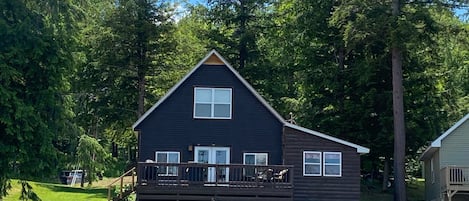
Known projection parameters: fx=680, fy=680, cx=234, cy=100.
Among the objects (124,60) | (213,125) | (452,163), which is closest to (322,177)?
(213,125)

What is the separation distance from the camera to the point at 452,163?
96.1ft

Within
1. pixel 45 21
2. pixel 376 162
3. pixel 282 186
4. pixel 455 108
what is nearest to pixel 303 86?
pixel 376 162

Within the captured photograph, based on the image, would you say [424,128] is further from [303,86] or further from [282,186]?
[282,186]

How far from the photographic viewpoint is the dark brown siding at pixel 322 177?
27562 millimetres

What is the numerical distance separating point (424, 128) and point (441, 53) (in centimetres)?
424

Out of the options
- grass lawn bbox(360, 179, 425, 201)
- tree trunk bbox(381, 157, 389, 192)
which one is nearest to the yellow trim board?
grass lawn bbox(360, 179, 425, 201)

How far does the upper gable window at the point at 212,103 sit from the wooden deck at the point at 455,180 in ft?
30.1

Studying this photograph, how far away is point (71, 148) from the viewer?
1174 inches

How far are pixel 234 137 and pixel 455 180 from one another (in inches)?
358

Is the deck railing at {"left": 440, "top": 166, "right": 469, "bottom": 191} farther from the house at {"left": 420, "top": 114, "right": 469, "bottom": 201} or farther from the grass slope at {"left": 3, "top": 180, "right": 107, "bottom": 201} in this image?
the grass slope at {"left": 3, "top": 180, "right": 107, "bottom": 201}

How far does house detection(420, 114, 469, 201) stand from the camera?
89.8 ft

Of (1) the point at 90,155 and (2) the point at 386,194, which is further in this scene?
(1) the point at 90,155

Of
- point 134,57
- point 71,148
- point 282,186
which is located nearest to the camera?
point 282,186

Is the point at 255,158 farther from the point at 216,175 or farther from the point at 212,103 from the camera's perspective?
the point at 216,175
